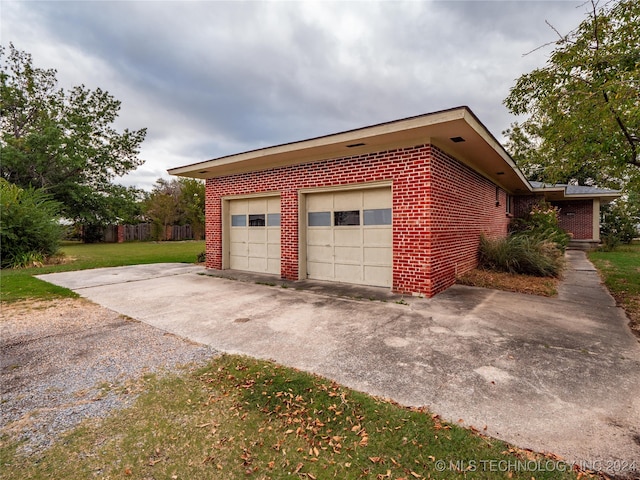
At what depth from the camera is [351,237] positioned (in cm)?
704

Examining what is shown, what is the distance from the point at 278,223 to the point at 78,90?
23.4 metres

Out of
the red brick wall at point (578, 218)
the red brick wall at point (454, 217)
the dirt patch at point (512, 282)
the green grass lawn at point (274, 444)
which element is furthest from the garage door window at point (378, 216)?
the red brick wall at point (578, 218)

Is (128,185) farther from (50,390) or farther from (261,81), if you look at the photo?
(50,390)

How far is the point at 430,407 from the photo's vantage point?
2381mm

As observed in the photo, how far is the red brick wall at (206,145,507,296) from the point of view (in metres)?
5.81

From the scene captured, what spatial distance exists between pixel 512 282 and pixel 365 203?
3.97 meters

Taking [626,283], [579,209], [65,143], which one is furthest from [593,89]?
[65,143]

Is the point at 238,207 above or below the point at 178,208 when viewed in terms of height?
below

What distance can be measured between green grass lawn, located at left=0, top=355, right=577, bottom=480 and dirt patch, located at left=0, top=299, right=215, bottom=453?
221 mm

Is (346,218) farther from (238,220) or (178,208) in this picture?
(178,208)

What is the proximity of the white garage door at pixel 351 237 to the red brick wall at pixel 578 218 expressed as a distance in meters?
16.2

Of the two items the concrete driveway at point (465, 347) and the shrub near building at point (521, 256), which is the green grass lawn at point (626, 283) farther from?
the shrub near building at point (521, 256)

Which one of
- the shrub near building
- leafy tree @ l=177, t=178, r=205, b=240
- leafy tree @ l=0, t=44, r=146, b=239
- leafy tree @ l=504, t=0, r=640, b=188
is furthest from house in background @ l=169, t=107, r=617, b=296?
leafy tree @ l=177, t=178, r=205, b=240

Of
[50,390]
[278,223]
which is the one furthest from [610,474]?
Answer: [278,223]
